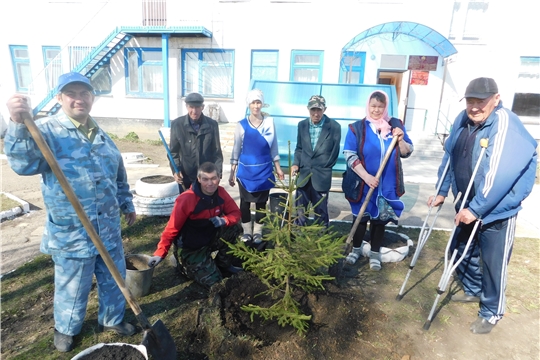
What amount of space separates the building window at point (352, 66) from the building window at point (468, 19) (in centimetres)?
362

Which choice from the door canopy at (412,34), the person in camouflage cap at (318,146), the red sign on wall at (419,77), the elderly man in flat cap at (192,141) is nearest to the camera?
the person in camouflage cap at (318,146)

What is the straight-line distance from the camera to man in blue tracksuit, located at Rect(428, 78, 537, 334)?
270 centimetres

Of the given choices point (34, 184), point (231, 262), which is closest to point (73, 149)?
point (231, 262)

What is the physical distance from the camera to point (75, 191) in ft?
8.05

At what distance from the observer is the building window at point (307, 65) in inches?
541

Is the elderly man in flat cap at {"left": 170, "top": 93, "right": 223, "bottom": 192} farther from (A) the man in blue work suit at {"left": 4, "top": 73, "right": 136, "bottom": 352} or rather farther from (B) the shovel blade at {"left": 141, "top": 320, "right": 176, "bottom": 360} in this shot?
(B) the shovel blade at {"left": 141, "top": 320, "right": 176, "bottom": 360}

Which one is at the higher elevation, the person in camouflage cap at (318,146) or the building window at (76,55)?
the building window at (76,55)

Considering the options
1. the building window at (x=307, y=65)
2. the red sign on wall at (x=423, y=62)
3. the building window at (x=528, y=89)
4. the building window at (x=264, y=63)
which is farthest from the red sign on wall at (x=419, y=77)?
the building window at (x=264, y=63)

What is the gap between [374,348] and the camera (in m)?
2.82

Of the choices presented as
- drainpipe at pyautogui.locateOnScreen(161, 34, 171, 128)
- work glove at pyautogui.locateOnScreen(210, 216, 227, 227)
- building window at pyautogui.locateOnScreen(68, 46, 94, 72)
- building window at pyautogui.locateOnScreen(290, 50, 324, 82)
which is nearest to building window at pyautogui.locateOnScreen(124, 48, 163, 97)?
drainpipe at pyautogui.locateOnScreen(161, 34, 171, 128)

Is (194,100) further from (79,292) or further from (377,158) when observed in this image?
(79,292)

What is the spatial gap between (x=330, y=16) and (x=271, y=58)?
292 cm

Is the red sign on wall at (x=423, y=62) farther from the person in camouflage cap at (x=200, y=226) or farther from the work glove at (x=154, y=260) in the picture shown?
the work glove at (x=154, y=260)

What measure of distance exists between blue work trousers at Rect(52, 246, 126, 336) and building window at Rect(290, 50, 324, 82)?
497 inches
